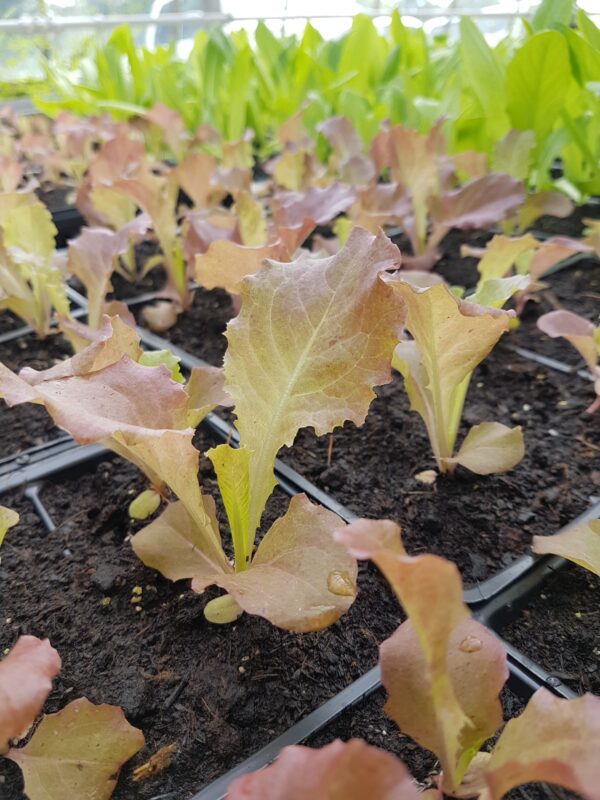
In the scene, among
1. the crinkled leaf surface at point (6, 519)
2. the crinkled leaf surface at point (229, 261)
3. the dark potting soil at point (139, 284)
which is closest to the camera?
the crinkled leaf surface at point (6, 519)

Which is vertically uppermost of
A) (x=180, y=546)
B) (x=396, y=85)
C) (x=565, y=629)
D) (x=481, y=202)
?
(x=396, y=85)

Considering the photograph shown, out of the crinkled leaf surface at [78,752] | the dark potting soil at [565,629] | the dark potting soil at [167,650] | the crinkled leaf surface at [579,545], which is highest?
the crinkled leaf surface at [579,545]

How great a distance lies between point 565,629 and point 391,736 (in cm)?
21

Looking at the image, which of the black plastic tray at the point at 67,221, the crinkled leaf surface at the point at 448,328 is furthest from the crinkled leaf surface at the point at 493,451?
the black plastic tray at the point at 67,221

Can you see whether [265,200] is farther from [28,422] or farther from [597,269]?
[28,422]

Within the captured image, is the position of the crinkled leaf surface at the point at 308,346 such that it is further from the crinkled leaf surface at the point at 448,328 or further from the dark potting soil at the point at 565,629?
the dark potting soil at the point at 565,629

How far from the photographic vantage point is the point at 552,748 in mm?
360

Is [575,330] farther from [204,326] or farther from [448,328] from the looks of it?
[204,326]

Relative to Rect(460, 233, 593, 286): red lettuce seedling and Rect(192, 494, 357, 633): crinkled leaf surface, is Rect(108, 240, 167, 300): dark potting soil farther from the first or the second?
Rect(192, 494, 357, 633): crinkled leaf surface

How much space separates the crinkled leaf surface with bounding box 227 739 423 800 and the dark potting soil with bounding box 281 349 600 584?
40cm

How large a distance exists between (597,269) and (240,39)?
5.83ft

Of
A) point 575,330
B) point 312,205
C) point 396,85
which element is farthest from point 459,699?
point 396,85

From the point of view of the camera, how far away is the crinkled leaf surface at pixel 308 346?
0.52 metres

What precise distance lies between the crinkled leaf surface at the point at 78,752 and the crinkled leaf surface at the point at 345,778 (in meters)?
Answer: 0.23
